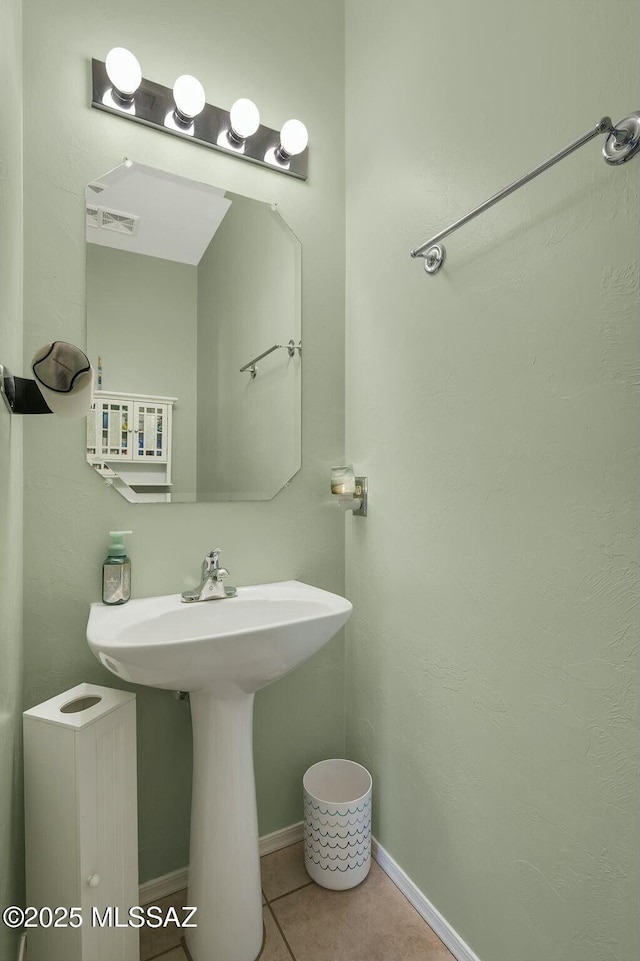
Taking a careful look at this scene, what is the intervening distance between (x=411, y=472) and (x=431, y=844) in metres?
0.94

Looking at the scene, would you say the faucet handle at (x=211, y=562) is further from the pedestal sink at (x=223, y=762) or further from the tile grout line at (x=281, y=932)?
the tile grout line at (x=281, y=932)

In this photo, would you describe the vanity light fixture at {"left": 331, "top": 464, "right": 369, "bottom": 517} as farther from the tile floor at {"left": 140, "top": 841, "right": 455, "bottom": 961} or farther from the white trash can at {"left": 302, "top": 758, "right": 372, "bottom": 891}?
the tile floor at {"left": 140, "top": 841, "right": 455, "bottom": 961}

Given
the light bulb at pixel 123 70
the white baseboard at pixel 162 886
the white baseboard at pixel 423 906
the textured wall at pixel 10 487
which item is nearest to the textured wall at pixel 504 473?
the white baseboard at pixel 423 906

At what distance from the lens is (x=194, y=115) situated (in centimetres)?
128

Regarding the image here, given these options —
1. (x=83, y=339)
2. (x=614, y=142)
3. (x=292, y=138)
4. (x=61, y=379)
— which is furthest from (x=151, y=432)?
(x=614, y=142)

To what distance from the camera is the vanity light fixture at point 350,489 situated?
58.2 inches

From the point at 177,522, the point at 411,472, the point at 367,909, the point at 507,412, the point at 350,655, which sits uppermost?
the point at 507,412

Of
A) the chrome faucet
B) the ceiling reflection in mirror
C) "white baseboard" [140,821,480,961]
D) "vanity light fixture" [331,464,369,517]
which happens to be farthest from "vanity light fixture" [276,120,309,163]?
"white baseboard" [140,821,480,961]

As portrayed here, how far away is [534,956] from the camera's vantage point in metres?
0.93

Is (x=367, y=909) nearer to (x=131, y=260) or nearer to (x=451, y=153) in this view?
(x=131, y=260)

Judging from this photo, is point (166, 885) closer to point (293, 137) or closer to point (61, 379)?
point (61, 379)

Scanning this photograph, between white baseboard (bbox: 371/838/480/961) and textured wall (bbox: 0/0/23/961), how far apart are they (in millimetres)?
918

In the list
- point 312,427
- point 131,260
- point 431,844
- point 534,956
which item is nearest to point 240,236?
point 131,260

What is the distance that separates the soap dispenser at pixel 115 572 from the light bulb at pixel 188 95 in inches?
44.3
